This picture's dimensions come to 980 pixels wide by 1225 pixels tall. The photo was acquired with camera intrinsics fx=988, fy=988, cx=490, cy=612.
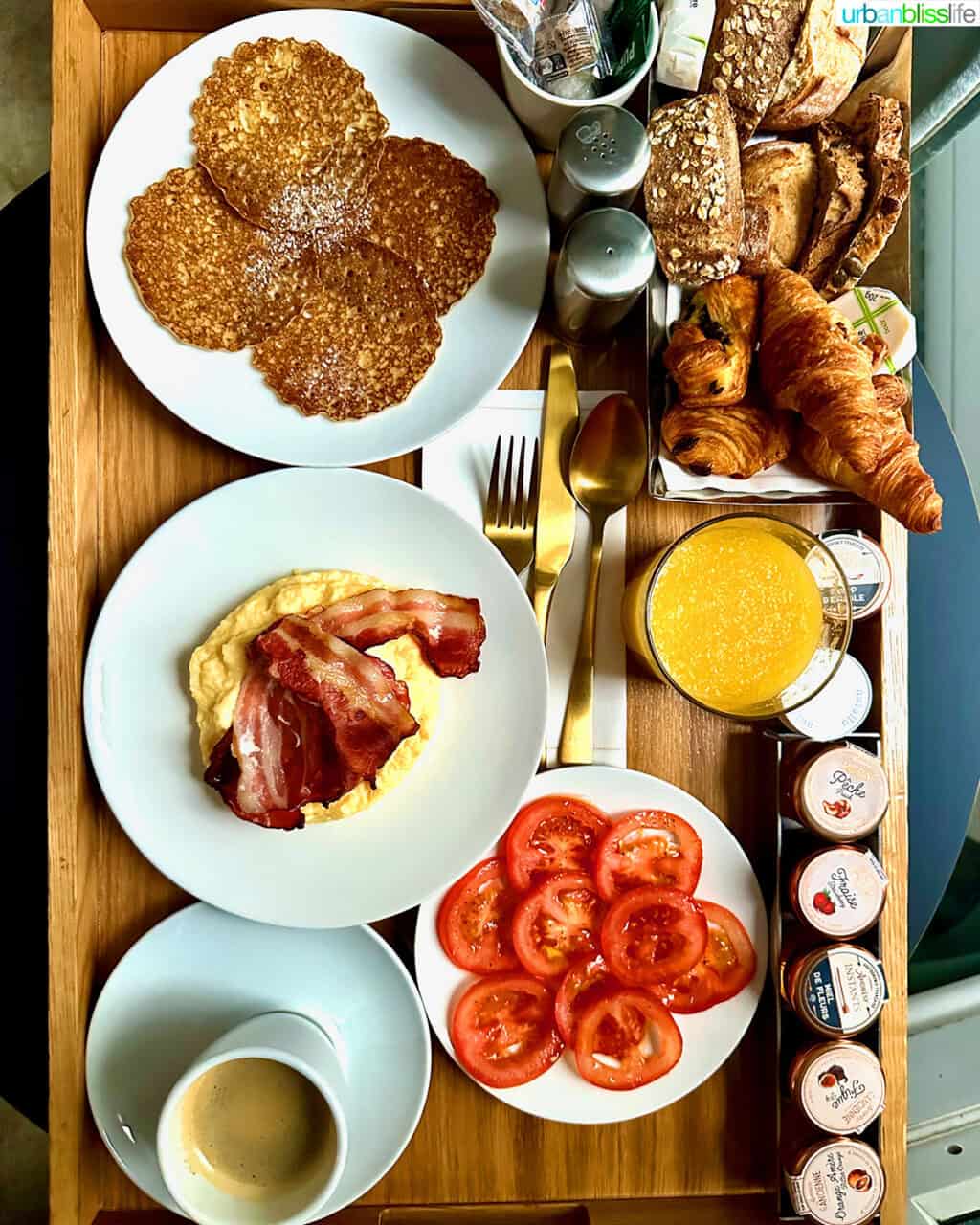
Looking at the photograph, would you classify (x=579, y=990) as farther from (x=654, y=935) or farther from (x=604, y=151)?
(x=604, y=151)

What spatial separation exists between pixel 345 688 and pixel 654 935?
1.72 ft

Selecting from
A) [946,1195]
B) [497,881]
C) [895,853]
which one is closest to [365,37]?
[497,881]

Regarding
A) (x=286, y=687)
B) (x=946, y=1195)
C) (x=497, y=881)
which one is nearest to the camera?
(x=286, y=687)

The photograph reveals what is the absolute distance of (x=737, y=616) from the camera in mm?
1254

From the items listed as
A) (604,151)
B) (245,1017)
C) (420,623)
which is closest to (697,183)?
(604,151)

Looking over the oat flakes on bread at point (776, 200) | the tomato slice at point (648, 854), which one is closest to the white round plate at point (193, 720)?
the tomato slice at point (648, 854)

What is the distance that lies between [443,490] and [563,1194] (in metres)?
0.96

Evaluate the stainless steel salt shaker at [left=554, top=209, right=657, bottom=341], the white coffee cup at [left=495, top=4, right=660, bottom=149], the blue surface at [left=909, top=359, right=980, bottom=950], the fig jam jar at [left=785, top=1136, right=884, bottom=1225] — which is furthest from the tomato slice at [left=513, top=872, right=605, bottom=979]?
the white coffee cup at [left=495, top=4, right=660, bottom=149]

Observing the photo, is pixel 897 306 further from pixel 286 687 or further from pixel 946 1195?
pixel 946 1195

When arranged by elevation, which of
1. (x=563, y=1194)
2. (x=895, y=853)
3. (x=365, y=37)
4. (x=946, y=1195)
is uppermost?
(x=365, y=37)

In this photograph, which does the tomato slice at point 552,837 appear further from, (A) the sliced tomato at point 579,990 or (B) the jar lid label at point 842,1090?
(B) the jar lid label at point 842,1090

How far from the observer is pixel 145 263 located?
125 cm

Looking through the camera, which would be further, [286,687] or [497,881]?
[497,881]

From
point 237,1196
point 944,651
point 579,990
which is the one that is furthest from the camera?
point 944,651
